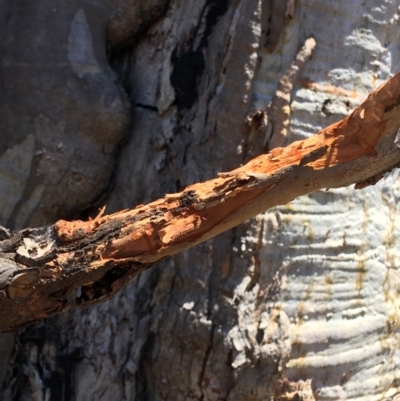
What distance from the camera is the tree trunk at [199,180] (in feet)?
4.33

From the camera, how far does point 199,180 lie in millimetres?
1334

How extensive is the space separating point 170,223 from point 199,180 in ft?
1.29

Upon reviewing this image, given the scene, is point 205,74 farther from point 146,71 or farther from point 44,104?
point 44,104

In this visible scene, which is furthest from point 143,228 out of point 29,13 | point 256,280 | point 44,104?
point 29,13

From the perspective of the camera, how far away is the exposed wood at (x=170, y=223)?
0.92 meters

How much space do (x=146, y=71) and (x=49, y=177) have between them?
0.34 meters

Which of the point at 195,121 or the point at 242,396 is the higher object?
the point at 195,121

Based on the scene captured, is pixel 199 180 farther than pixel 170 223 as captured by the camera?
Yes

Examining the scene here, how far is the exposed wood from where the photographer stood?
36.0 inches

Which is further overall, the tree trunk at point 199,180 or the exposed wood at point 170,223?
the tree trunk at point 199,180

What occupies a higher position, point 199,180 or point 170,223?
point 199,180

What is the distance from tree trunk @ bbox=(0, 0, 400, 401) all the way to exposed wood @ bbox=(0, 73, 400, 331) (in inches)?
14.9

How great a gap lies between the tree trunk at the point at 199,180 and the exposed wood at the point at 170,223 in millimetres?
377

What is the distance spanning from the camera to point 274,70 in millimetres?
1346
